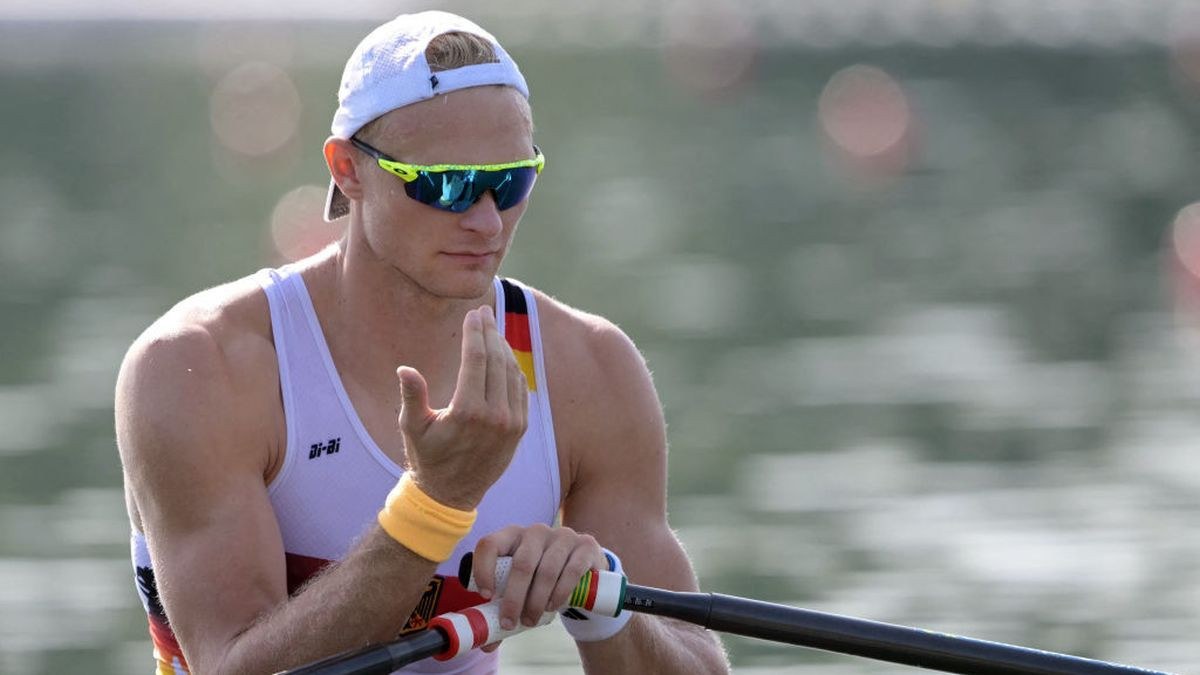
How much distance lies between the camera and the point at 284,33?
50.1ft

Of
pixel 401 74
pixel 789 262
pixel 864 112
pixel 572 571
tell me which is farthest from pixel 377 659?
pixel 864 112

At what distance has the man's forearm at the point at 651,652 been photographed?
314 cm

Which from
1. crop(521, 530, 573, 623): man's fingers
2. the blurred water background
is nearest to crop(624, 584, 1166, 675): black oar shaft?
crop(521, 530, 573, 623): man's fingers

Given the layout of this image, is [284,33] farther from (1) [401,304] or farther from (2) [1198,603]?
(1) [401,304]

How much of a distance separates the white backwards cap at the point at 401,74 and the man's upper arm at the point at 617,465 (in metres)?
0.49

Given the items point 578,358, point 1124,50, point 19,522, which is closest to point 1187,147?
point 1124,50

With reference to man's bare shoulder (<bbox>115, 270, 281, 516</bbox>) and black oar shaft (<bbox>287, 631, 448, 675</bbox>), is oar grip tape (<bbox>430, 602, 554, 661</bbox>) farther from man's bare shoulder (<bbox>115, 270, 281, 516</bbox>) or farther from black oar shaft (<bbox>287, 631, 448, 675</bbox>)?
man's bare shoulder (<bbox>115, 270, 281, 516</bbox>)

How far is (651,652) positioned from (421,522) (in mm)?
581

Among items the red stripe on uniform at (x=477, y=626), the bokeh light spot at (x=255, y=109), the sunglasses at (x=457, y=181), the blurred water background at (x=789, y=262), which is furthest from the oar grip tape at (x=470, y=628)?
the bokeh light spot at (x=255, y=109)

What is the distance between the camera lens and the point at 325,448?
3.13m

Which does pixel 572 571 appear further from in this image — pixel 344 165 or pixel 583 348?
pixel 344 165

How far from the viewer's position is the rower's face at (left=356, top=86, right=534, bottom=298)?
300 cm

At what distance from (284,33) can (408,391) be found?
13.0m

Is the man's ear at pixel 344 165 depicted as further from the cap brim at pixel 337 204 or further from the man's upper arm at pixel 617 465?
the man's upper arm at pixel 617 465
